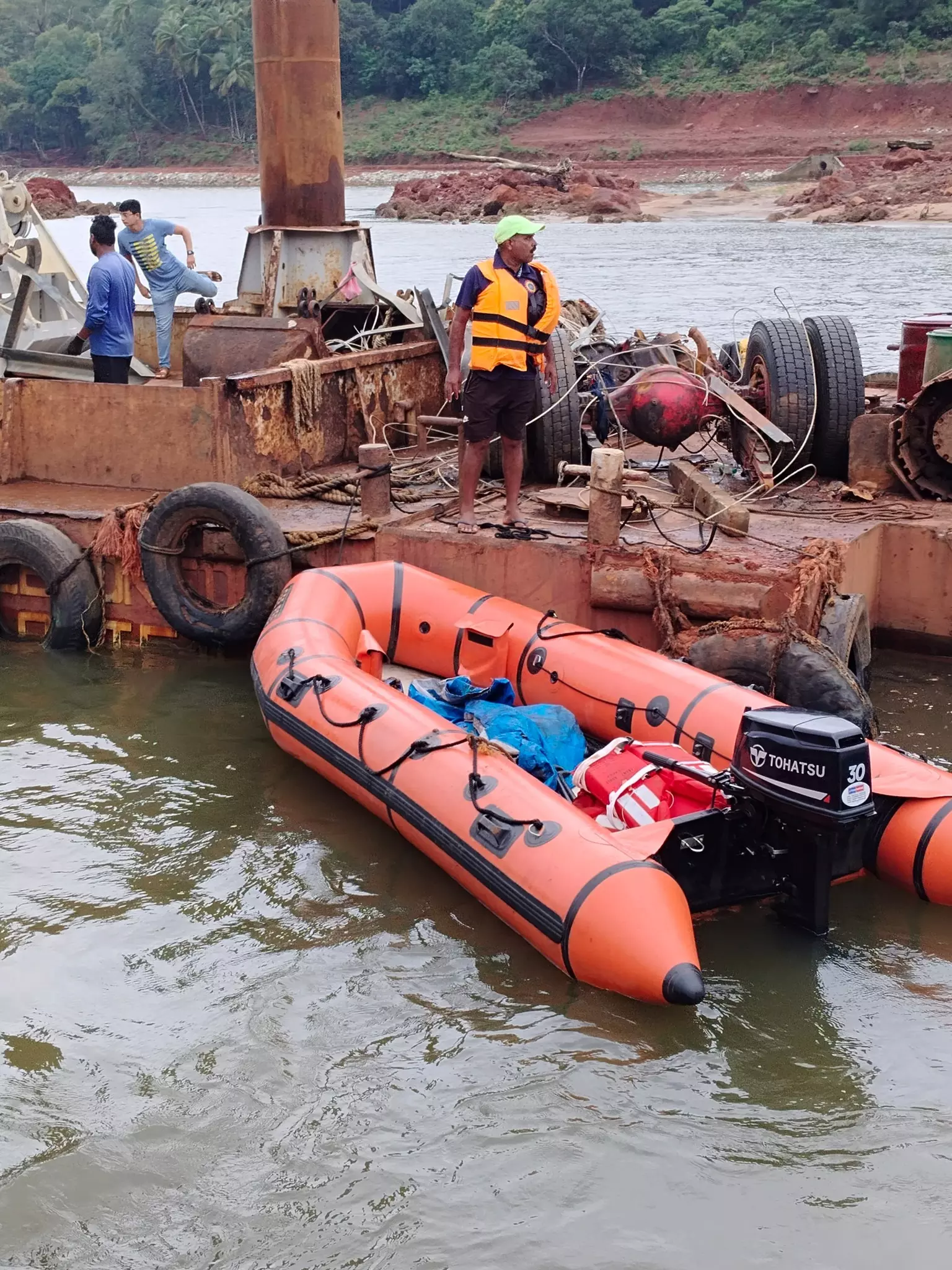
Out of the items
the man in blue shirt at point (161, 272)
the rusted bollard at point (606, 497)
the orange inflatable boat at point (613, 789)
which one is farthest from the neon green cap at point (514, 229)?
the man in blue shirt at point (161, 272)

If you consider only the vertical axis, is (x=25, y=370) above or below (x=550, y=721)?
above

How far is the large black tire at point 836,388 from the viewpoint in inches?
343

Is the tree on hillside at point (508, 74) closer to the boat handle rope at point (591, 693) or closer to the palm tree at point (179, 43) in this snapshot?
the palm tree at point (179, 43)

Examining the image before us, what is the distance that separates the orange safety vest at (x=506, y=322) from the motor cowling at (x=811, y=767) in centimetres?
307

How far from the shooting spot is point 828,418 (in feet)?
28.7

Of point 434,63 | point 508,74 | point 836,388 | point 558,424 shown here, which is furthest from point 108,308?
point 434,63

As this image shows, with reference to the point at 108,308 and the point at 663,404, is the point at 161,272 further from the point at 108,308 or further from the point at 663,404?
the point at 663,404

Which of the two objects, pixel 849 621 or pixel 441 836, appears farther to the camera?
pixel 849 621

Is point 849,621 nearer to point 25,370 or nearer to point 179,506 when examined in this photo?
point 179,506

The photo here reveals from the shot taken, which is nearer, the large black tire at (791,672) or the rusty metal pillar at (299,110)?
the large black tire at (791,672)

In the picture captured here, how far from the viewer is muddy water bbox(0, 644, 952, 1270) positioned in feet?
13.3

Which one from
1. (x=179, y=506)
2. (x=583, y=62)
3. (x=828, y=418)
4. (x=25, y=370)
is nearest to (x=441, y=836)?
(x=179, y=506)

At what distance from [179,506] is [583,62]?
68385 mm

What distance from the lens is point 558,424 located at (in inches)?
345
